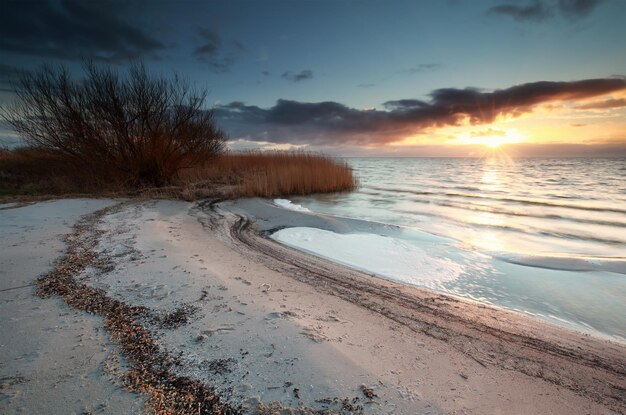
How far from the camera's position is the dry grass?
428 inches

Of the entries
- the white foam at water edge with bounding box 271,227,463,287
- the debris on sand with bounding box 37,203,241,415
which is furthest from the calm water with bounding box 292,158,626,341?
the debris on sand with bounding box 37,203,241,415

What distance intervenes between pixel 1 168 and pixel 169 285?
17.5 m

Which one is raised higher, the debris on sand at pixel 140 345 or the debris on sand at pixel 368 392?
the debris on sand at pixel 140 345

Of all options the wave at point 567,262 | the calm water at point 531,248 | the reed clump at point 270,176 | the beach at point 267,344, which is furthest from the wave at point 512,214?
the beach at point 267,344

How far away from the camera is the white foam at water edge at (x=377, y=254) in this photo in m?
4.52

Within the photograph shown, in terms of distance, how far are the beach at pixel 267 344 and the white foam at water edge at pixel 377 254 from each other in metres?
0.55

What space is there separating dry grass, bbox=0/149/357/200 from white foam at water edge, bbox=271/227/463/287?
19.1 feet

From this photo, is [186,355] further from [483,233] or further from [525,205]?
[525,205]

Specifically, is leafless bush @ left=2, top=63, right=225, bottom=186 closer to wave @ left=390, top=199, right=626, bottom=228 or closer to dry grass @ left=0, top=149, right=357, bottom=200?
dry grass @ left=0, top=149, right=357, bottom=200

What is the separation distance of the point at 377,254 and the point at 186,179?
12.1 m

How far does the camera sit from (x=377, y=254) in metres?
5.43

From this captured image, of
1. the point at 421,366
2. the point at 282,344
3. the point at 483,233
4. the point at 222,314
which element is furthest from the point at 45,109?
the point at 483,233

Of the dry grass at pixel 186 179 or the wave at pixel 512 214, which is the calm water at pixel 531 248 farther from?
the dry grass at pixel 186 179

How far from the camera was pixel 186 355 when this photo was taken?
199 centimetres
